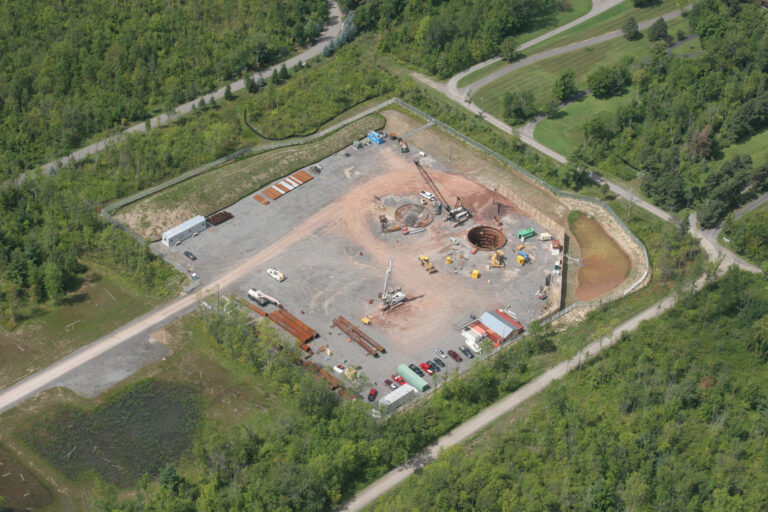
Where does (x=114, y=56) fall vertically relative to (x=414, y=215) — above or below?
above

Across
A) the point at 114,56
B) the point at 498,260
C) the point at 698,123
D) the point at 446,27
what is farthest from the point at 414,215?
the point at 114,56

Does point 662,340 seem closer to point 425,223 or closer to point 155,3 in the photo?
point 425,223

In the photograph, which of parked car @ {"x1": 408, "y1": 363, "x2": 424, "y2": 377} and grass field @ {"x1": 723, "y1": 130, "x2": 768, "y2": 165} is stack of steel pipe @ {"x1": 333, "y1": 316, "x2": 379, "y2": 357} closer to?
parked car @ {"x1": 408, "y1": 363, "x2": 424, "y2": 377}

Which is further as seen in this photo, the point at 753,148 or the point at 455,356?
the point at 753,148

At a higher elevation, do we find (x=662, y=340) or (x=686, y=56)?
(x=686, y=56)

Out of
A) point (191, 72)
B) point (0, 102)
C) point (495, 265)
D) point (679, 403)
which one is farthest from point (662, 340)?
point (0, 102)

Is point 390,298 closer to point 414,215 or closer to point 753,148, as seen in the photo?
point 414,215

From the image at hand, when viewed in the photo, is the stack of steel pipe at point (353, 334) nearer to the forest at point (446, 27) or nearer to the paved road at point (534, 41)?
the paved road at point (534, 41)

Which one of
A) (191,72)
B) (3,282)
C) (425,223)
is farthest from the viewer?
(191,72)
